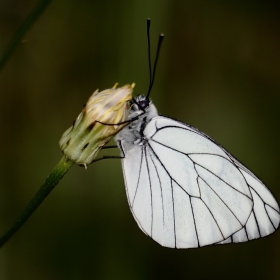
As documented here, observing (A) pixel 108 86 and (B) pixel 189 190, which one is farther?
(A) pixel 108 86

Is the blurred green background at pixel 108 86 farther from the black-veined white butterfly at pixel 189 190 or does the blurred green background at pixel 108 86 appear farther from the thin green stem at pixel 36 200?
the thin green stem at pixel 36 200

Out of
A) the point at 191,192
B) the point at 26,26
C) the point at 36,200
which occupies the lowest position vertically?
the point at 191,192

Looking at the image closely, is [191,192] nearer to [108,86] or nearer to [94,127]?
[94,127]

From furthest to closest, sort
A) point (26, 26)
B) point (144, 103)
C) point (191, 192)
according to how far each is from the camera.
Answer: point (191, 192) < point (144, 103) < point (26, 26)

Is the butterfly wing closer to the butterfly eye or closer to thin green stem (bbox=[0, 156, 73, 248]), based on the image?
the butterfly eye

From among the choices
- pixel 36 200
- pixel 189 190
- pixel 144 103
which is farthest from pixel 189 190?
pixel 36 200

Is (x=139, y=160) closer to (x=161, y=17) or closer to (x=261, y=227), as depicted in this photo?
(x=261, y=227)
